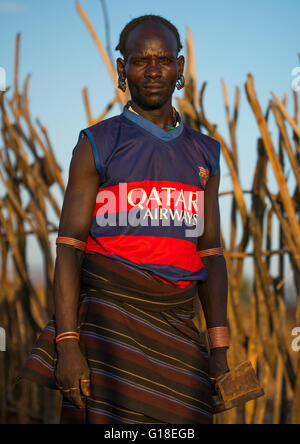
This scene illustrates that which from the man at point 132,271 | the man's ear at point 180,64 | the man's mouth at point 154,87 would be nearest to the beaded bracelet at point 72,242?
the man at point 132,271

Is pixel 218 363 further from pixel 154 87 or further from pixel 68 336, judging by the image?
pixel 154 87

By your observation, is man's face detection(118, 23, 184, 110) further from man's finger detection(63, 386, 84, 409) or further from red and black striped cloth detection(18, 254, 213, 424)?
man's finger detection(63, 386, 84, 409)

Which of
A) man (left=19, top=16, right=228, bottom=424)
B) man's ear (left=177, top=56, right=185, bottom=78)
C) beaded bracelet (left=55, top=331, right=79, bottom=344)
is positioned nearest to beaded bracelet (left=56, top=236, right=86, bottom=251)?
man (left=19, top=16, right=228, bottom=424)

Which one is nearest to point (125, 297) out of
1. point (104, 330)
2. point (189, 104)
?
point (104, 330)

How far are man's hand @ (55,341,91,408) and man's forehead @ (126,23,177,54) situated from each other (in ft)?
2.60

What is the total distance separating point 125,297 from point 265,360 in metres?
1.58

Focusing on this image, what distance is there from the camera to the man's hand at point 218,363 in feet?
5.52

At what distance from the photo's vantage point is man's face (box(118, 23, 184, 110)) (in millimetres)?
1597

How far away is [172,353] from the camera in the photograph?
1593 millimetres

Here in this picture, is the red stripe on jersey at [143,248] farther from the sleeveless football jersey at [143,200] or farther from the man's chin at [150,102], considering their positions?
the man's chin at [150,102]

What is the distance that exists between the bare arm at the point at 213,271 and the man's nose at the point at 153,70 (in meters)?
0.35
